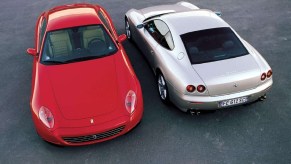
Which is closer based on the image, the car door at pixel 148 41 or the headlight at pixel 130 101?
the headlight at pixel 130 101

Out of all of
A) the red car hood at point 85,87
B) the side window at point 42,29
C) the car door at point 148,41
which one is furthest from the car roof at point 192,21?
the side window at point 42,29

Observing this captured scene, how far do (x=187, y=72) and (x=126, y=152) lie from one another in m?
1.62

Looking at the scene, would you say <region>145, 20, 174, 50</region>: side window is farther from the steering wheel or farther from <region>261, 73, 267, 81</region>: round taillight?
<region>261, 73, 267, 81</region>: round taillight

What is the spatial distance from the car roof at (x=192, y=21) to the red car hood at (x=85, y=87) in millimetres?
1336

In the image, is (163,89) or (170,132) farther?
(163,89)

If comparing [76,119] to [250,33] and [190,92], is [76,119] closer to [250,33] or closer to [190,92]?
[190,92]

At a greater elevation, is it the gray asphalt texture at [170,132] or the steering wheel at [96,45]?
the steering wheel at [96,45]

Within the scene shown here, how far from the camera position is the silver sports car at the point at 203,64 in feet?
16.2

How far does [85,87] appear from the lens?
5098 millimetres

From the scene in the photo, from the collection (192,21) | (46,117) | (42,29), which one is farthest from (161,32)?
(46,117)

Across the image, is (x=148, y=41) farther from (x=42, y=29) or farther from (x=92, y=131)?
(x=92, y=131)

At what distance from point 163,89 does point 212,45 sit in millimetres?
1199

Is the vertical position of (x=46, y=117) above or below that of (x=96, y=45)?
below

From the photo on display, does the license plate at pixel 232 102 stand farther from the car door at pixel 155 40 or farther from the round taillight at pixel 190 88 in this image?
the car door at pixel 155 40
